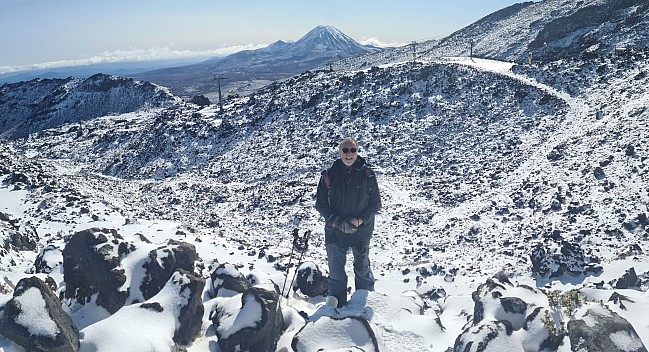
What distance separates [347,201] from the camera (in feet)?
24.8

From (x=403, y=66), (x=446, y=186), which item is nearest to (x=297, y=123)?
(x=403, y=66)

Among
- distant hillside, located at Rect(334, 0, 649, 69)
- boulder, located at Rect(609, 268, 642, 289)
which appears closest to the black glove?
boulder, located at Rect(609, 268, 642, 289)

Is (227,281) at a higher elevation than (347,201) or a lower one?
lower

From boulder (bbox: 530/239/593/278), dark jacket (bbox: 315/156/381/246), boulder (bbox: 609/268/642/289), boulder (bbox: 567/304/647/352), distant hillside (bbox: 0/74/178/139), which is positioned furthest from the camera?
distant hillside (bbox: 0/74/178/139)

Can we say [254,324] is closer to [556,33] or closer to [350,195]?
[350,195]

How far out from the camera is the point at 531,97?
32.0m

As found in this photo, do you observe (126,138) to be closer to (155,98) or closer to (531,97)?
(155,98)

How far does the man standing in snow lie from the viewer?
7.40 m

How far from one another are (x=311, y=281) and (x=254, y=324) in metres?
3.43

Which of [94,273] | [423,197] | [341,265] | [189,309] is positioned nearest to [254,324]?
[189,309]

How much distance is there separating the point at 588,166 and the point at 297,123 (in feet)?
87.6

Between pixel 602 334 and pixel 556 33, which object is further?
pixel 556 33

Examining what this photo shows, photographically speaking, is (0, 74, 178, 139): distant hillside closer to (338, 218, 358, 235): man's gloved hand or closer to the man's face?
the man's face

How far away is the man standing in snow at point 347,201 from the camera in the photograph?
740 cm
